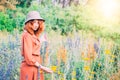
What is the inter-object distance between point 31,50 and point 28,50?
38 mm

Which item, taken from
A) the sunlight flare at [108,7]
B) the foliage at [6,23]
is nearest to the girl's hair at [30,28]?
the foliage at [6,23]

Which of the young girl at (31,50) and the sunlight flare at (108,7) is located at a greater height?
the sunlight flare at (108,7)

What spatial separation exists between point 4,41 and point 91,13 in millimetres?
1297

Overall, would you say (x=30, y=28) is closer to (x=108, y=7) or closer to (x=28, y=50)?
(x=28, y=50)

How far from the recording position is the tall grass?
239 inches

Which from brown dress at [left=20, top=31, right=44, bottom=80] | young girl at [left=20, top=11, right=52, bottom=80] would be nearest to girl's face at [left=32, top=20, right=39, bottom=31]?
young girl at [left=20, top=11, right=52, bottom=80]

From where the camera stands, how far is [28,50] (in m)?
5.43

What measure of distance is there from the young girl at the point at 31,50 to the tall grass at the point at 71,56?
0.47 meters

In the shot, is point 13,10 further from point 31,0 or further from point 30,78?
point 30,78

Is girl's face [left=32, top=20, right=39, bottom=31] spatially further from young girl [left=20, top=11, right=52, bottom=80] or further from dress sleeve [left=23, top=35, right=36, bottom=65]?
dress sleeve [left=23, top=35, right=36, bottom=65]

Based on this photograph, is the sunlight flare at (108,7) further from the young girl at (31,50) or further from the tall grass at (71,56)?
the young girl at (31,50)

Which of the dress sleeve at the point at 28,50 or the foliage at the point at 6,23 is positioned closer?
the dress sleeve at the point at 28,50

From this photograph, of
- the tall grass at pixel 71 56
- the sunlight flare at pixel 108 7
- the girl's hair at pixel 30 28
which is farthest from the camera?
the sunlight flare at pixel 108 7

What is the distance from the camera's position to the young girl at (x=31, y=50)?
5.45 metres
